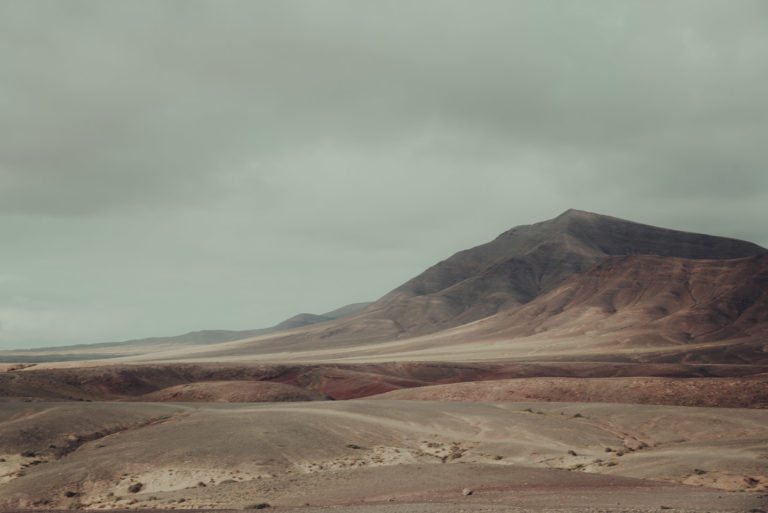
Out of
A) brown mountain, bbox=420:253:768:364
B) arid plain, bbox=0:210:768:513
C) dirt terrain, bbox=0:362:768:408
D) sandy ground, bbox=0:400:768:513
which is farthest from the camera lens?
brown mountain, bbox=420:253:768:364

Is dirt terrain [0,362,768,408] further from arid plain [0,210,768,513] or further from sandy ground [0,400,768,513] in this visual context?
sandy ground [0,400,768,513]

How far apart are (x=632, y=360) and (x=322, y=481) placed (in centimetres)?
9051

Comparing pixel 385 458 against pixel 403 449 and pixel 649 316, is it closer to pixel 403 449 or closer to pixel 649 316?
pixel 403 449

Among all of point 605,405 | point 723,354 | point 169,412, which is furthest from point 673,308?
point 169,412

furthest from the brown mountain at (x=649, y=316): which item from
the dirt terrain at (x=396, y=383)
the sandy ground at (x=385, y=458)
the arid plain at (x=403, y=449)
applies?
the sandy ground at (x=385, y=458)

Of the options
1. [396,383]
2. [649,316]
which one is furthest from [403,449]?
[649,316]

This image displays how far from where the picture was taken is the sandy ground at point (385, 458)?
16.3m

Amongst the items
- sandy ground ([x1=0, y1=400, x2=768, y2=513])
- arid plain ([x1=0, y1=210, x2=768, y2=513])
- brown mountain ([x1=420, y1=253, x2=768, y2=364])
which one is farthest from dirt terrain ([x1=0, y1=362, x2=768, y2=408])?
brown mountain ([x1=420, y1=253, x2=768, y2=364])

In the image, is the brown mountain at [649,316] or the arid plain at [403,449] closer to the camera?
the arid plain at [403,449]

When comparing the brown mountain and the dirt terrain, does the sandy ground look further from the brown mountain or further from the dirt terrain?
the brown mountain

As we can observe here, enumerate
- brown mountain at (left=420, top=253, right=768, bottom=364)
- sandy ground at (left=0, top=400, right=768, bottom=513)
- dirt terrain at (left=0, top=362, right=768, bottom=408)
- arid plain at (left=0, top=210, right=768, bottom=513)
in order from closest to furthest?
1. sandy ground at (left=0, top=400, right=768, bottom=513)
2. arid plain at (left=0, top=210, right=768, bottom=513)
3. dirt terrain at (left=0, top=362, right=768, bottom=408)
4. brown mountain at (left=420, top=253, right=768, bottom=364)

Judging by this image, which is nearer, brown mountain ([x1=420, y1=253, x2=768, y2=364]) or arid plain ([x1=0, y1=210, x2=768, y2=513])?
arid plain ([x1=0, y1=210, x2=768, y2=513])

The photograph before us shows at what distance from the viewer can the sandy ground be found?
643 inches

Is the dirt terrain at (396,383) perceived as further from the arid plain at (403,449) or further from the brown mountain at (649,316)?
the brown mountain at (649,316)
